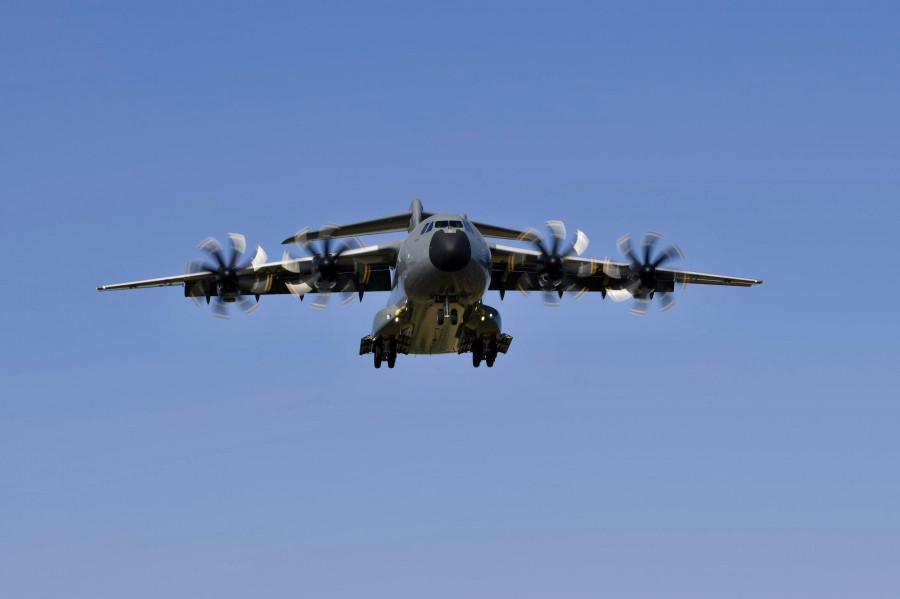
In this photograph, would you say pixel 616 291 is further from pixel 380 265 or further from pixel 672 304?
pixel 380 265

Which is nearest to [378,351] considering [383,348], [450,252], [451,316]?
[383,348]

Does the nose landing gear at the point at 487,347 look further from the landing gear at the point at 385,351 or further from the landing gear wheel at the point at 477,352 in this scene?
the landing gear at the point at 385,351

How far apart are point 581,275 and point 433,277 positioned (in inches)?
336

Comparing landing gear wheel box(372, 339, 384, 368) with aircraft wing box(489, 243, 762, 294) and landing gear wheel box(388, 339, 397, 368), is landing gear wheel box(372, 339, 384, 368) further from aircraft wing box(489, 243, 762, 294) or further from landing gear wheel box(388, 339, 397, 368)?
aircraft wing box(489, 243, 762, 294)

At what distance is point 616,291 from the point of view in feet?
121

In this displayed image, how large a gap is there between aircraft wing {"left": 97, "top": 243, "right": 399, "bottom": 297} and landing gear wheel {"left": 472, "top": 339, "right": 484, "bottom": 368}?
3.51m

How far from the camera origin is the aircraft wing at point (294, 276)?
34.7 metres

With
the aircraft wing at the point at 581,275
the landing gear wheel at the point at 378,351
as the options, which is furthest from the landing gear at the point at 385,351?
the aircraft wing at the point at 581,275

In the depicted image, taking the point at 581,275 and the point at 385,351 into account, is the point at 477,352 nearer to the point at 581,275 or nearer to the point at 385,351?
the point at 385,351

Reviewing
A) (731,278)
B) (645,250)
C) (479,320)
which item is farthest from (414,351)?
(731,278)

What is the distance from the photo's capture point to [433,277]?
30.1m

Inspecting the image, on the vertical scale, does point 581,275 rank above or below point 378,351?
above

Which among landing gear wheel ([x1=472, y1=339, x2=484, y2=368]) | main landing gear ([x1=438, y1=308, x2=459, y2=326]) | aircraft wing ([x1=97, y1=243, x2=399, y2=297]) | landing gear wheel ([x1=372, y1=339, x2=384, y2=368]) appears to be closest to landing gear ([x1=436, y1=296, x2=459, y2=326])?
main landing gear ([x1=438, y1=308, x2=459, y2=326])

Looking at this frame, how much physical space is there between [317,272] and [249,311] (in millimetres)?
2866
